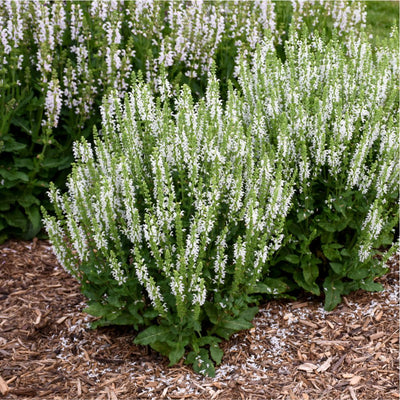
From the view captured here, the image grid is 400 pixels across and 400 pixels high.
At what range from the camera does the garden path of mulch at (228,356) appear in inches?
125

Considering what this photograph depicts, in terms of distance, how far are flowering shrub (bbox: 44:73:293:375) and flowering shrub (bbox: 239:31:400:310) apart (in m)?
0.30

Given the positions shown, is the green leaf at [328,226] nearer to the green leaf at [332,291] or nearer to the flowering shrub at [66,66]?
the green leaf at [332,291]

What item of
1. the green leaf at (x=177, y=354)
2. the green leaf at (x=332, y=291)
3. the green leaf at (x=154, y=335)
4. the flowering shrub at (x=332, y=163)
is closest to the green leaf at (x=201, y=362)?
the green leaf at (x=177, y=354)

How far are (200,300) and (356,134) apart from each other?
1682mm

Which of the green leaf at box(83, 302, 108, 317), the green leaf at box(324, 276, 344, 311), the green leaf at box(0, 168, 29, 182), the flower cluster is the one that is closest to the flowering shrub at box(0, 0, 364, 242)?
the green leaf at box(0, 168, 29, 182)

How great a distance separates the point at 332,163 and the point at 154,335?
5.14 ft

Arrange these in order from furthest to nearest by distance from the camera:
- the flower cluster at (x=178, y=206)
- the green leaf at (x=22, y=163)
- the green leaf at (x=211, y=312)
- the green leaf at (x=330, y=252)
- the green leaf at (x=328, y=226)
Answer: the green leaf at (x=22, y=163)
the green leaf at (x=330, y=252)
the green leaf at (x=328, y=226)
the green leaf at (x=211, y=312)
the flower cluster at (x=178, y=206)

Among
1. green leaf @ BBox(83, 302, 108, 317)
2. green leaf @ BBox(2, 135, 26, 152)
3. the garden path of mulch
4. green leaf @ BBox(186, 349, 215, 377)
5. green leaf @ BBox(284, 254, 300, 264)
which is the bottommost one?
the garden path of mulch

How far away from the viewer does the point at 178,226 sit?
2875 millimetres

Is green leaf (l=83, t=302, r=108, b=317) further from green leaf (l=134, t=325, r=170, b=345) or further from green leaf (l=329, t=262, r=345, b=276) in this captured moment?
green leaf (l=329, t=262, r=345, b=276)

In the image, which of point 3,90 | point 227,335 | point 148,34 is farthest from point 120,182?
point 148,34

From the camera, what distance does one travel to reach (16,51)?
4504 millimetres

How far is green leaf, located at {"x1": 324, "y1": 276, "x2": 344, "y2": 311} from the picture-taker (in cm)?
386

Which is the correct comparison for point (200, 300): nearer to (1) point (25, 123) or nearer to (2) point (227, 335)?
(2) point (227, 335)
